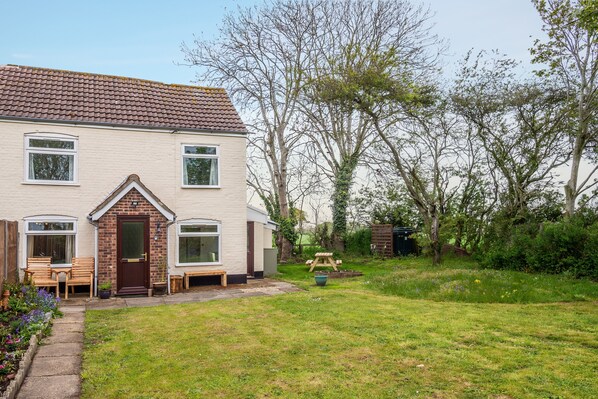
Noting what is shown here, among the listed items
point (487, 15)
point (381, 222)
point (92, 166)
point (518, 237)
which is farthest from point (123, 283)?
point (381, 222)

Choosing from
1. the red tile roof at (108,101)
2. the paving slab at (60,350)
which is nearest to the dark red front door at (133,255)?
the red tile roof at (108,101)

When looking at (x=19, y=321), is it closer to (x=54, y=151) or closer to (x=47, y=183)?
(x=47, y=183)

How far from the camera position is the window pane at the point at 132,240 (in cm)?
1494

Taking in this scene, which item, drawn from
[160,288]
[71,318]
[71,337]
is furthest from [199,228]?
[71,337]

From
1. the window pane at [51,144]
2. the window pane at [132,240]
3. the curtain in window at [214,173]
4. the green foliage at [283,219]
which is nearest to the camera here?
the window pane at [132,240]

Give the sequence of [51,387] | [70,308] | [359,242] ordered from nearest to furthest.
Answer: [51,387], [70,308], [359,242]

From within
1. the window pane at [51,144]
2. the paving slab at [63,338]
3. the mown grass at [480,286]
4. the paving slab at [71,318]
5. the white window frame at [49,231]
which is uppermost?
the window pane at [51,144]

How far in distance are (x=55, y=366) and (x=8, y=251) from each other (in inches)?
241

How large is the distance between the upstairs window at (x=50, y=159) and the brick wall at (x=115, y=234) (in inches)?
77.6

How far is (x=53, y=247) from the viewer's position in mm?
15000

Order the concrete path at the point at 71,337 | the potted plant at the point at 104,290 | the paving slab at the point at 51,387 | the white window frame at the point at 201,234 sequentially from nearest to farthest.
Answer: the paving slab at the point at 51,387, the concrete path at the point at 71,337, the potted plant at the point at 104,290, the white window frame at the point at 201,234

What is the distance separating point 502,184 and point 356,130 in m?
8.82

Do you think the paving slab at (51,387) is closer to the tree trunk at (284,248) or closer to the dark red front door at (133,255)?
the dark red front door at (133,255)

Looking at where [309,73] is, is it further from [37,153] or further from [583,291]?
[583,291]
